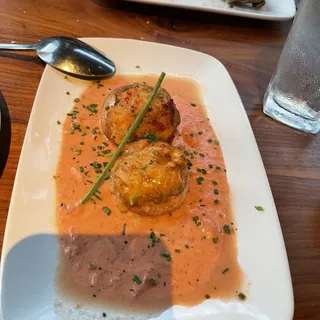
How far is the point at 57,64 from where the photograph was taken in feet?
5.95

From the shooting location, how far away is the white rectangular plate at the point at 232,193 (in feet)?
3.82

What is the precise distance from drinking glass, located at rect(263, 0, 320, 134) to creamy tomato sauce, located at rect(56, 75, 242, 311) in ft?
1.48

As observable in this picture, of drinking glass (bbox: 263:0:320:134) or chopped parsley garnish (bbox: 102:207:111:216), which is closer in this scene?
chopped parsley garnish (bbox: 102:207:111:216)

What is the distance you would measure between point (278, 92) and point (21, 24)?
133cm

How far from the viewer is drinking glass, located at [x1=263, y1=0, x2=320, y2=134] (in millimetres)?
1710

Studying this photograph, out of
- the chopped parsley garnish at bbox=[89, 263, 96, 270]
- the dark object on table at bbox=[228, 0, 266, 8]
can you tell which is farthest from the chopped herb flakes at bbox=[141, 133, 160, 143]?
the dark object on table at bbox=[228, 0, 266, 8]

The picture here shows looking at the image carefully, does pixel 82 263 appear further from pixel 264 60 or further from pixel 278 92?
pixel 264 60

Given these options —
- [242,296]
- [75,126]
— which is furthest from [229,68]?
[242,296]

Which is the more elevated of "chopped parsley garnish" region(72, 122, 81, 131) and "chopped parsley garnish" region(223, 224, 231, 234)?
"chopped parsley garnish" region(72, 122, 81, 131)

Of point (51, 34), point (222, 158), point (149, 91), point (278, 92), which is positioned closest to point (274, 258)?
point (222, 158)

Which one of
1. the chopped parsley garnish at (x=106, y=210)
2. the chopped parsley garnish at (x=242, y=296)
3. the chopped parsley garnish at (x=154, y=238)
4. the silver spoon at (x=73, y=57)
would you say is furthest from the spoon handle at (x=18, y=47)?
the chopped parsley garnish at (x=242, y=296)

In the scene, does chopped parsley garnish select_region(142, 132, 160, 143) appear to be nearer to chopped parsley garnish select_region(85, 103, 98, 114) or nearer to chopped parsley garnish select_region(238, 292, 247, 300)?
chopped parsley garnish select_region(85, 103, 98, 114)

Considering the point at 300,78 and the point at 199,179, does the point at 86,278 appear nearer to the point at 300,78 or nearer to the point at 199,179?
the point at 199,179

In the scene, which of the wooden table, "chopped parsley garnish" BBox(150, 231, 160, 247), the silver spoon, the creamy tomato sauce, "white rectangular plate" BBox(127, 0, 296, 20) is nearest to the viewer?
the creamy tomato sauce
